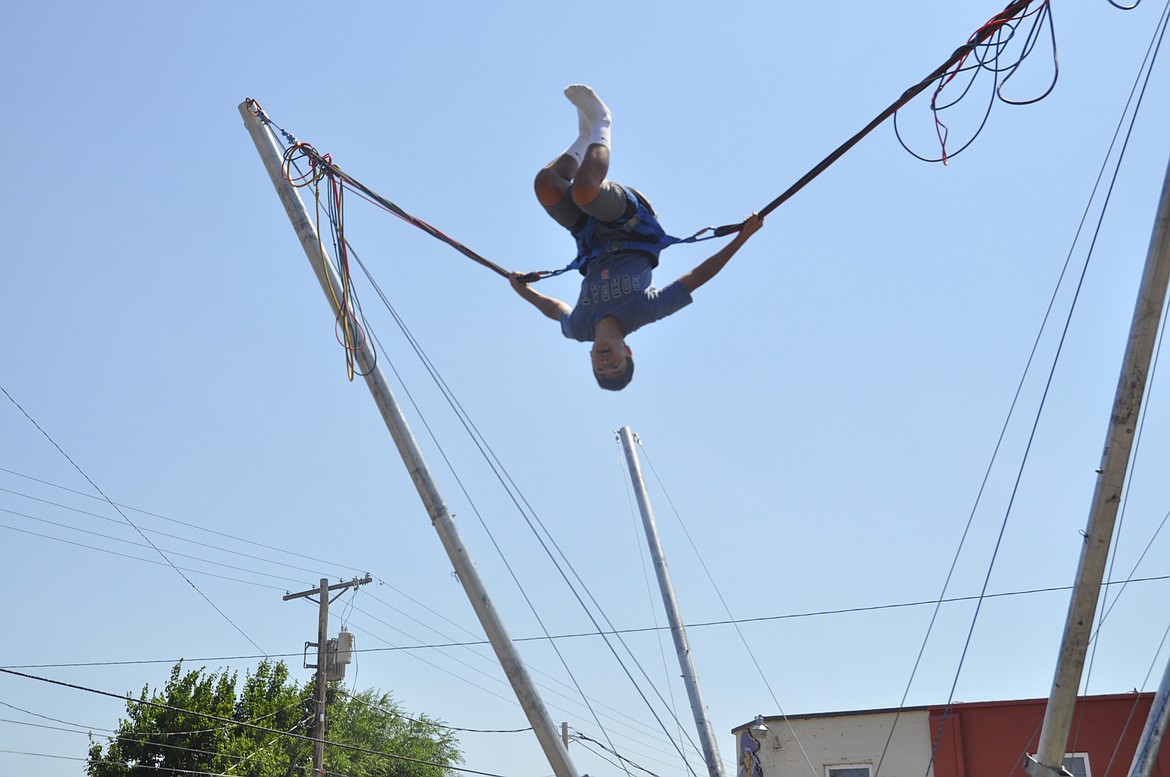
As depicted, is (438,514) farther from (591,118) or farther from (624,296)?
(591,118)

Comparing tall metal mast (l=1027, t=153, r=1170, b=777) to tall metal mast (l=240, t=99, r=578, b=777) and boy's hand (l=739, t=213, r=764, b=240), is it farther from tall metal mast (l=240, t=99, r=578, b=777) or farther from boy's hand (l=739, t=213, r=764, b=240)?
tall metal mast (l=240, t=99, r=578, b=777)

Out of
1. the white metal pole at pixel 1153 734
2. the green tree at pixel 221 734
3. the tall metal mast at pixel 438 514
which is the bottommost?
the white metal pole at pixel 1153 734

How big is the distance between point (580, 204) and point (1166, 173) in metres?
3.27

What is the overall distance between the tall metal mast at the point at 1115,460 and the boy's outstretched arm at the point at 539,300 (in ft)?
9.97

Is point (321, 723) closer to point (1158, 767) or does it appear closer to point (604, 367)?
point (1158, 767)

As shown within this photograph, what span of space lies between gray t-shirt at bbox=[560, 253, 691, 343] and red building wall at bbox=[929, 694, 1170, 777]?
10.0 meters

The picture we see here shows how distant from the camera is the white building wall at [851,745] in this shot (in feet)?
49.3

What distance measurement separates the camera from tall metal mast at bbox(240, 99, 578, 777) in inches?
256

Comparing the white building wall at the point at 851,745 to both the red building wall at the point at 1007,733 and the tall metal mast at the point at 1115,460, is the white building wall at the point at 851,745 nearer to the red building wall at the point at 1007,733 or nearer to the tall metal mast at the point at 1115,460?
the red building wall at the point at 1007,733

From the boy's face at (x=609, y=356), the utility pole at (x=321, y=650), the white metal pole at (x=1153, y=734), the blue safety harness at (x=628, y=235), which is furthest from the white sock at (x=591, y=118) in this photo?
the utility pole at (x=321, y=650)

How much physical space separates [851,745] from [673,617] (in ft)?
18.0

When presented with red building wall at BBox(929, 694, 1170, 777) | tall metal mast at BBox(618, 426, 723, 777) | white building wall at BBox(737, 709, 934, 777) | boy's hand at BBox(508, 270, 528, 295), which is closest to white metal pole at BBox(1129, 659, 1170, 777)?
tall metal mast at BBox(618, 426, 723, 777)

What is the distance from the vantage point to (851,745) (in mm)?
15195

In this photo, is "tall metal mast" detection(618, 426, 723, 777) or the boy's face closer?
the boy's face
